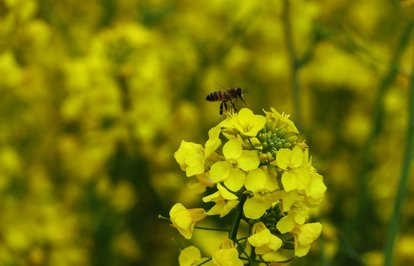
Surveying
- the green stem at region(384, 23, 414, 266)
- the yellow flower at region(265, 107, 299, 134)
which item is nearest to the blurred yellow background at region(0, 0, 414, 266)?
the green stem at region(384, 23, 414, 266)

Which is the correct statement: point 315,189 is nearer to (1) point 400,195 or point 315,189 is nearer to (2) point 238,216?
(2) point 238,216

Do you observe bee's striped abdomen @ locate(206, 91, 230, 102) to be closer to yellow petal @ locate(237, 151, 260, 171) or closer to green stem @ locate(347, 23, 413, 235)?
yellow petal @ locate(237, 151, 260, 171)

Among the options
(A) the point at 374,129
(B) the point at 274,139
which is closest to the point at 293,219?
(B) the point at 274,139

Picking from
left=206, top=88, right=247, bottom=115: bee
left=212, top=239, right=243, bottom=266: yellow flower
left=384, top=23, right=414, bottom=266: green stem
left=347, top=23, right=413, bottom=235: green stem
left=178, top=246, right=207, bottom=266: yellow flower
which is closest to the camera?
left=212, top=239, right=243, bottom=266: yellow flower

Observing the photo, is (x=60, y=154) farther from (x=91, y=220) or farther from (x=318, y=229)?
(x=318, y=229)

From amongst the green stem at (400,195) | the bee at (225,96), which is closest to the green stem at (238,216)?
the bee at (225,96)

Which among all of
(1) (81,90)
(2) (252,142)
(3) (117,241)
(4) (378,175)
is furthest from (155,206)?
(2) (252,142)
